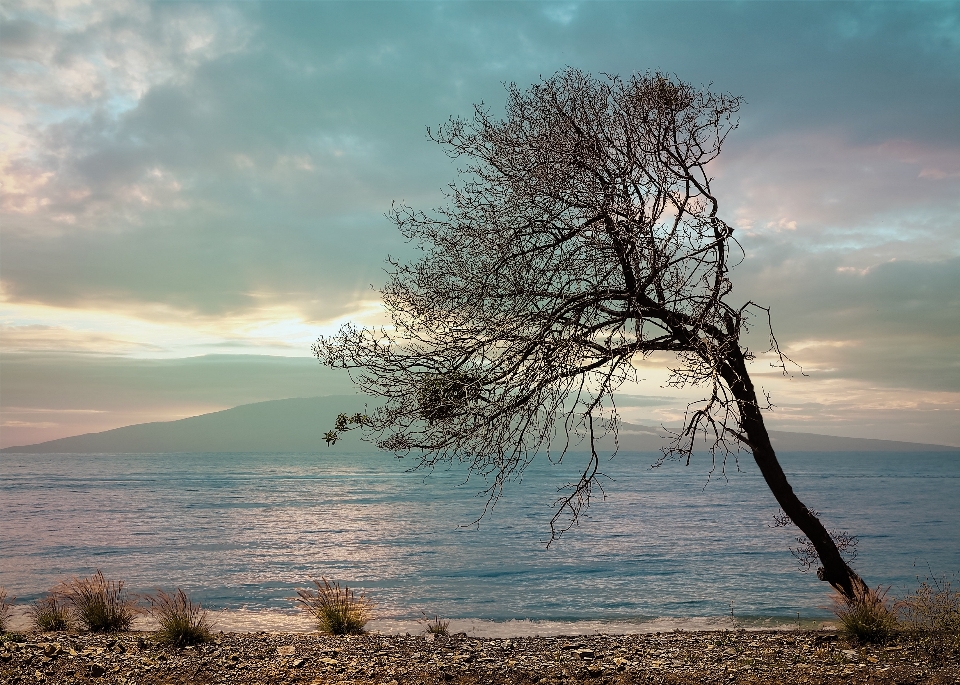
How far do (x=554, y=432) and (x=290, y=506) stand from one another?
210 ft

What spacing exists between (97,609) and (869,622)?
45.7 feet

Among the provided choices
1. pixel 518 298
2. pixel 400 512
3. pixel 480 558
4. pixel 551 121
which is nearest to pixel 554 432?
pixel 518 298

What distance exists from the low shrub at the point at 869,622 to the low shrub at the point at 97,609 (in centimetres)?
1311

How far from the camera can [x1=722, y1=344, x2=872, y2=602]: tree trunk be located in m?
11.1

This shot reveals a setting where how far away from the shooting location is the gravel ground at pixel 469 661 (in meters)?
10.0

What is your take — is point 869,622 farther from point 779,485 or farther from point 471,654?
point 471,654

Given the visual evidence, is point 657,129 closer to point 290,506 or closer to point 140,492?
point 290,506

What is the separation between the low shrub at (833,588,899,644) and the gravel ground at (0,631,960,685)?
1.04 ft

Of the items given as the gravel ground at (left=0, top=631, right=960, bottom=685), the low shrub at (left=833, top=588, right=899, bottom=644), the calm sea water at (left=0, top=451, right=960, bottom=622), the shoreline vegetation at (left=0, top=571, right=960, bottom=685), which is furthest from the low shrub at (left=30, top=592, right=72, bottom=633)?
the low shrub at (left=833, top=588, right=899, bottom=644)

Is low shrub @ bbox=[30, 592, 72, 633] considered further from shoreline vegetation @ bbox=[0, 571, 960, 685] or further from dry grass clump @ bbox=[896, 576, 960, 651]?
dry grass clump @ bbox=[896, 576, 960, 651]

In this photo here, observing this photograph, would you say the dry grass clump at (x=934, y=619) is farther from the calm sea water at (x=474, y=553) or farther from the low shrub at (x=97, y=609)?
the low shrub at (x=97, y=609)

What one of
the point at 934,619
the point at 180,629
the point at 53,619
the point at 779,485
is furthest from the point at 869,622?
the point at 53,619

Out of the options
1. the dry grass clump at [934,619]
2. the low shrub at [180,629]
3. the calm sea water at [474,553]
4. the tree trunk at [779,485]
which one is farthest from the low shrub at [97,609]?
the dry grass clump at [934,619]

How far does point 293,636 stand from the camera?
13422mm
